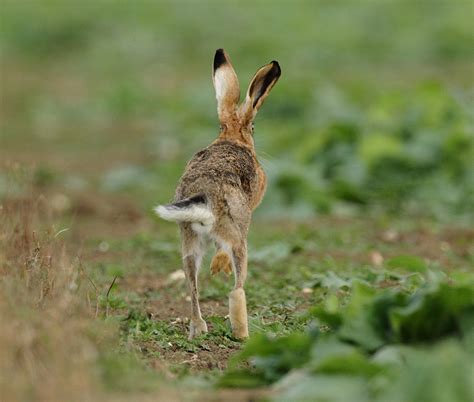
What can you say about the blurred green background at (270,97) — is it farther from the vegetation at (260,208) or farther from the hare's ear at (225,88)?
the hare's ear at (225,88)

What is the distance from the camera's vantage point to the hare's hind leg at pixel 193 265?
6348mm

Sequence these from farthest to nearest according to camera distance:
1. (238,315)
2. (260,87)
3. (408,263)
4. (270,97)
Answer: (270,97), (260,87), (408,263), (238,315)

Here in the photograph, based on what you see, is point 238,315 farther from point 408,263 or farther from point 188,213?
point 408,263

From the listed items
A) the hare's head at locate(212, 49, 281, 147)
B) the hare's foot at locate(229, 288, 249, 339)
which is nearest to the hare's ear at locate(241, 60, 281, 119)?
the hare's head at locate(212, 49, 281, 147)

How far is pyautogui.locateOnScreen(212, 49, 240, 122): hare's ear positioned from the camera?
24.3 feet

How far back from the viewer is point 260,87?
7426mm

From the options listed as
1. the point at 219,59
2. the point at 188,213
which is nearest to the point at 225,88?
the point at 219,59

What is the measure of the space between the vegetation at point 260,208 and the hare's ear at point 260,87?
59 cm

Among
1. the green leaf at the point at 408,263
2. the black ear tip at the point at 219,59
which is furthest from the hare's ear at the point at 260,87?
the green leaf at the point at 408,263

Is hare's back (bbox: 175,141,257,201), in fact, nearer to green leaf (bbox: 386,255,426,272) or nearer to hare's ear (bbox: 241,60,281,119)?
hare's ear (bbox: 241,60,281,119)

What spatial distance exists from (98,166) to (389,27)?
1164 centimetres

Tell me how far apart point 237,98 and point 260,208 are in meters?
4.01

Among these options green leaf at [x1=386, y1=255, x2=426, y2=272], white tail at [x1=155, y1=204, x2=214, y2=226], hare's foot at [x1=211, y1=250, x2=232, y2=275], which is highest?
white tail at [x1=155, y1=204, x2=214, y2=226]

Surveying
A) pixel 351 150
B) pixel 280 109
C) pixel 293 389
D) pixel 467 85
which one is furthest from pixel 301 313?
pixel 467 85
